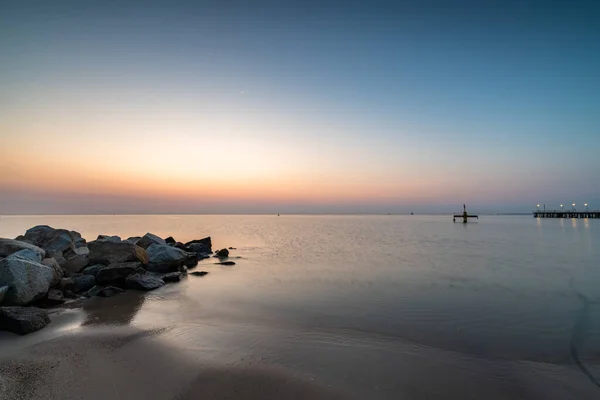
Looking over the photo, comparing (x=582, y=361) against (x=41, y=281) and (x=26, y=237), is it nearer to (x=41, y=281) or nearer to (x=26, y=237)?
(x=41, y=281)

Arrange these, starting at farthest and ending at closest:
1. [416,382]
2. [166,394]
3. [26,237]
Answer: [26,237] < [416,382] < [166,394]

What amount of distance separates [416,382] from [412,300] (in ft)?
23.0

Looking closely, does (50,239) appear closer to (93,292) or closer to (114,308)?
(93,292)

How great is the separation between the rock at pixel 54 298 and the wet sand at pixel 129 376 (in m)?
4.80

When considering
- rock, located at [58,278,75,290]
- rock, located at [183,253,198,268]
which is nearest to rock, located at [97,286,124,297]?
rock, located at [58,278,75,290]

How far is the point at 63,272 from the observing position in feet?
50.6

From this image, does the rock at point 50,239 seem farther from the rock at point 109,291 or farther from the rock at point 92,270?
the rock at point 109,291

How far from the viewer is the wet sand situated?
5.43 meters

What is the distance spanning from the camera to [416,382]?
19.6 feet

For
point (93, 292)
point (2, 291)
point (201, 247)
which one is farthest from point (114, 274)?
point (201, 247)

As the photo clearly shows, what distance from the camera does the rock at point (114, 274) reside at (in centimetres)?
1399

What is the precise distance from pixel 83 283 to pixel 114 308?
151 inches

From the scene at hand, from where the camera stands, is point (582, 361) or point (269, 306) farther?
point (269, 306)

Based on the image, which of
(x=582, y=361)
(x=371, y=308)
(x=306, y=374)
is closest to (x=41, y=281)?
(x=306, y=374)
